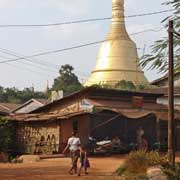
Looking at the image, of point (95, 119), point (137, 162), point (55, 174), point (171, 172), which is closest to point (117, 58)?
point (95, 119)

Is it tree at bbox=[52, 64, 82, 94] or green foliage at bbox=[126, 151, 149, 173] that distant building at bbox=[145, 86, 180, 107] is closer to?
green foliage at bbox=[126, 151, 149, 173]

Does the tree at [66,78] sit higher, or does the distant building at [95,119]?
the tree at [66,78]

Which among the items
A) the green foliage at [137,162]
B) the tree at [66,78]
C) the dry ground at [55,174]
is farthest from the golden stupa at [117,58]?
the green foliage at [137,162]

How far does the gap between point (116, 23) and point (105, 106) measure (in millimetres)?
23486

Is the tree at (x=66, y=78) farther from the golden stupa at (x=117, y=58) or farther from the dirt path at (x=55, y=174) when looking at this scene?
the dirt path at (x=55, y=174)

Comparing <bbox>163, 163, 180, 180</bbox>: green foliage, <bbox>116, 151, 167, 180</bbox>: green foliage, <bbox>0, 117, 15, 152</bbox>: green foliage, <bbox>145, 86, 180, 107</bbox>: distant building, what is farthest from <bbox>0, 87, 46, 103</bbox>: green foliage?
<bbox>163, 163, 180, 180</bbox>: green foliage

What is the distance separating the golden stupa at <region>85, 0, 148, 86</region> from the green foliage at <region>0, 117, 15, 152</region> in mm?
17999

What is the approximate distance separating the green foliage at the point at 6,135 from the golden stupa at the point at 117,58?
18.0 metres

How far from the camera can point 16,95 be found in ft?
221

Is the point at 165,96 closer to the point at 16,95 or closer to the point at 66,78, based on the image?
the point at 66,78

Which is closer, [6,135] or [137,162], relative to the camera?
[137,162]

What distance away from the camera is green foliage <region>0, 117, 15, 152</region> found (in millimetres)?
30695

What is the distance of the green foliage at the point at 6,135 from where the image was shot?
30.7 m

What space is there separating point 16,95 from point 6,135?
120ft
